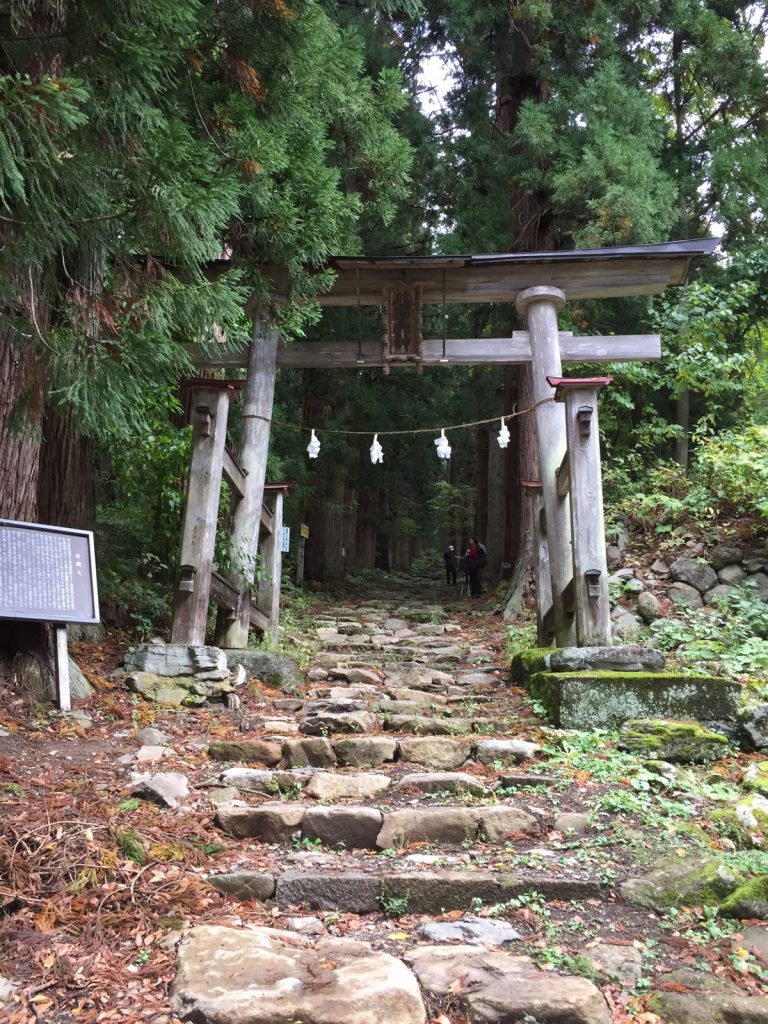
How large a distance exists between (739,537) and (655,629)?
1857 mm

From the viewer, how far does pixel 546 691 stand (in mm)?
5328

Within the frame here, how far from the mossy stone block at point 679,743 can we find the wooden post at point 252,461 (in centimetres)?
363

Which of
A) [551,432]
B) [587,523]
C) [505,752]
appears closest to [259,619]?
[551,432]

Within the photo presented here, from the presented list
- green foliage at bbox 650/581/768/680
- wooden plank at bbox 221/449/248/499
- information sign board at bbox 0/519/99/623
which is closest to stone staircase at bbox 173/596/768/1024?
information sign board at bbox 0/519/99/623

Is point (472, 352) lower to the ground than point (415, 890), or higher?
higher

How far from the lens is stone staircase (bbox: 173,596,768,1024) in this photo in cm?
224

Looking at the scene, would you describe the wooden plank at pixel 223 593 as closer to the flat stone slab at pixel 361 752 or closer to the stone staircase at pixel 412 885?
the stone staircase at pixel 412 885

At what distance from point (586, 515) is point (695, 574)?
141 inches

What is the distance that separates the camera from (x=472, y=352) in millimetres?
8039

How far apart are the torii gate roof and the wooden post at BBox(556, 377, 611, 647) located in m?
2.16

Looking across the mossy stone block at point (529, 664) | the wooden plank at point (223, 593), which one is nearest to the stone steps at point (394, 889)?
the mossy stone block at point (529, 664)

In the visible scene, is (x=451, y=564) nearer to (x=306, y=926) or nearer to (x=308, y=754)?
(x=308, y=754)

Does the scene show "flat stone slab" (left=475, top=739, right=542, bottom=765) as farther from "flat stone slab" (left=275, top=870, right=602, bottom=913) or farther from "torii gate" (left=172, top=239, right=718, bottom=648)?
"torii gate" (left=172, top=239, right=718, bottom=648)

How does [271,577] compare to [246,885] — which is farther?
[271,577]
